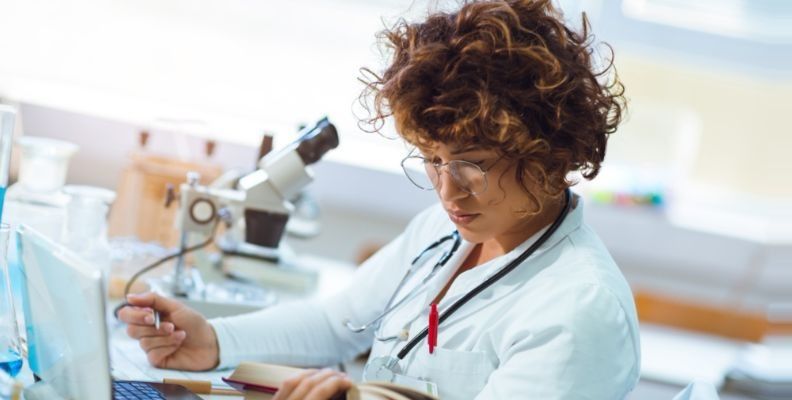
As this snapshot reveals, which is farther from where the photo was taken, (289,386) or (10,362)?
(10,362)

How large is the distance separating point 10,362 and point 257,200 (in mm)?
820

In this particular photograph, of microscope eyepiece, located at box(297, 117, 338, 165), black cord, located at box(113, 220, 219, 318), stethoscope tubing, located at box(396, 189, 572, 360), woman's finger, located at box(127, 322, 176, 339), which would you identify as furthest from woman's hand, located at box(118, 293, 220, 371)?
microscope eyepiece, located at box(297, 117, 338, 165)

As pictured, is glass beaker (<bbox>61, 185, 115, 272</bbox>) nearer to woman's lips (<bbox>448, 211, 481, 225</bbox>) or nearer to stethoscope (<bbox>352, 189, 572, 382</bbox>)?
stethoscope (<bbox>352, 189, 572, 382</bbox>)

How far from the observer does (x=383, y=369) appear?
1.66 meters

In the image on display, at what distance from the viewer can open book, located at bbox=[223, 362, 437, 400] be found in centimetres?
130

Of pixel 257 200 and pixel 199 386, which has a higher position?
pixel 257 200

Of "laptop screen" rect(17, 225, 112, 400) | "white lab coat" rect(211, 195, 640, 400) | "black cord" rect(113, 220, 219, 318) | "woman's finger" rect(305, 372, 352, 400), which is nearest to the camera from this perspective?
"laptop screen" rect(17, 225, 112, 400)

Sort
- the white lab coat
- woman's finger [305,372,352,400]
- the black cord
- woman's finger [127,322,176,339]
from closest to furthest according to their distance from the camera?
woman's finger [305,372,352,400] < the white lab coat < woman's finger [127,322,176,339] < the black cord

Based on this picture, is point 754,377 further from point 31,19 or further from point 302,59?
point 31,19

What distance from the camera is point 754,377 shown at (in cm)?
296

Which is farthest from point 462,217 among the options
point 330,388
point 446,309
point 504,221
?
point 330,388

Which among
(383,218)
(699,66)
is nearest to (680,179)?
(699,66)

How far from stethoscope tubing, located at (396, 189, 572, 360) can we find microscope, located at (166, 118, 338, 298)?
1.84 ft

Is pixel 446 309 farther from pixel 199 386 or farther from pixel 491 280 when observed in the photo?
pixel 199 386
